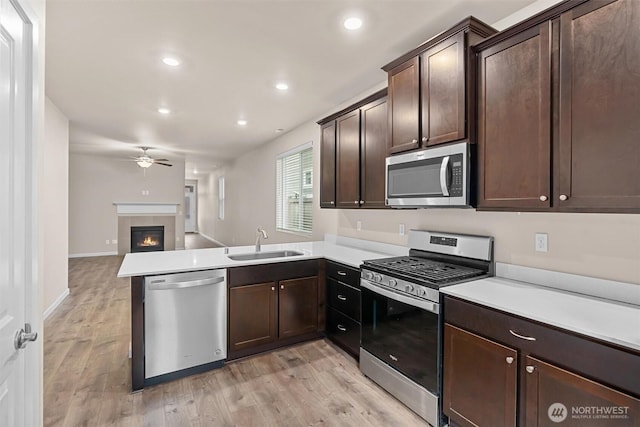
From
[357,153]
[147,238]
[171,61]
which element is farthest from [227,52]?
[147,238]

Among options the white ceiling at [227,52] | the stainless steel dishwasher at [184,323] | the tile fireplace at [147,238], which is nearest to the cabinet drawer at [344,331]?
the stainless steel dishwasher at [184,323]

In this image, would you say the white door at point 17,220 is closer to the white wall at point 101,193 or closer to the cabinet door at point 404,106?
the cabinet door at point 404,106

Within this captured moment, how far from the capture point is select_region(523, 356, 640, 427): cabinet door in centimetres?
124

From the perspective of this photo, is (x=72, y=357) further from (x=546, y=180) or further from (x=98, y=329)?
(x=546, y=180)

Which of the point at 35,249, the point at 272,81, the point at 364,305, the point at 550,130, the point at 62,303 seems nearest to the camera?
the point at 35,249

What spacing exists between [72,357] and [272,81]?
3.29 metres

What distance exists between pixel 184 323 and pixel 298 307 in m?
1.06

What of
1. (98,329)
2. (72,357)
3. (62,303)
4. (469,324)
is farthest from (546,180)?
(62,303)

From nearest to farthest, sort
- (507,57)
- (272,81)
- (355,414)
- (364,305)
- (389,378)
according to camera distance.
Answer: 1. (507,57)
2. (355,414)
3. (389,378)
4. (364,305)
5. (272,81)

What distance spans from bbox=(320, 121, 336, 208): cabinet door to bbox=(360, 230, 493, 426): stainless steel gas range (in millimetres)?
1249

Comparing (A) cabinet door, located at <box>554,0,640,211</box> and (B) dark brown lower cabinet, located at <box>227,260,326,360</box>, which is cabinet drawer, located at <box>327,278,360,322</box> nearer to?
(B) dark brown lower cabinet, located at <box>227,260,326,360</box>

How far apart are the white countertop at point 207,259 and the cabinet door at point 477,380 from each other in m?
1.07

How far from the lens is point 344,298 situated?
295 cm

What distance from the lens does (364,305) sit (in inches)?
102
